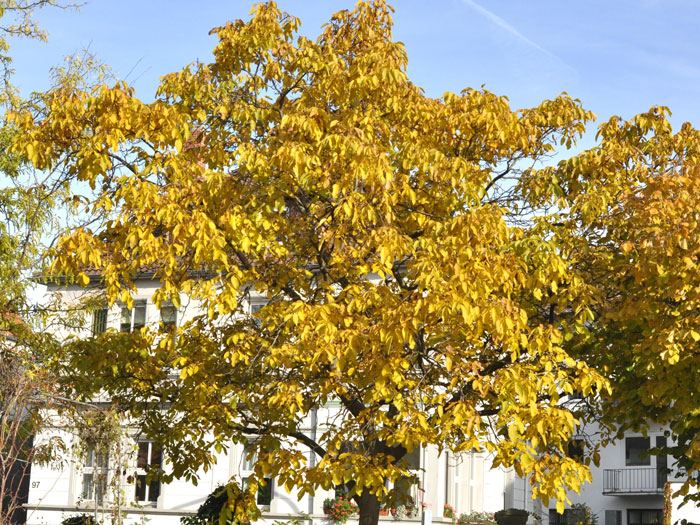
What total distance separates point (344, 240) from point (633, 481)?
26488 mm

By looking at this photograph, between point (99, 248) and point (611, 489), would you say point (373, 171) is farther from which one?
point (611, 489)

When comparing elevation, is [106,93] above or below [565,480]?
above

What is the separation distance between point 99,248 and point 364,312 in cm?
332

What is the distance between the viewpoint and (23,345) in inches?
622

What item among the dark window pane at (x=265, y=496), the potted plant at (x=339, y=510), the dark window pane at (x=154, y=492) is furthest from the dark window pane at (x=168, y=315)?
the potted plant at (x=339, y=510)

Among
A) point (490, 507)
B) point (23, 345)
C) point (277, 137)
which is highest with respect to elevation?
point (277, 137)

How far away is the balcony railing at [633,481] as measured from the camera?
34.5 m

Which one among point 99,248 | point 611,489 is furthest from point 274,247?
point 611,489

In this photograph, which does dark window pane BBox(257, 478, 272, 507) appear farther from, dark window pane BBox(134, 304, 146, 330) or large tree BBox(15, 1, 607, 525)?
large tree BBox(15, 1, 607, 525)

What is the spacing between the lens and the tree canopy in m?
10.9

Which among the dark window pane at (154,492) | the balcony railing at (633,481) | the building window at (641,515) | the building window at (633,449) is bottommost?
the building window at (641,515)

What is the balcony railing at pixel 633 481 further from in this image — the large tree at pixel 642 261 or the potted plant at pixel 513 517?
the large tree at pixel 642 261

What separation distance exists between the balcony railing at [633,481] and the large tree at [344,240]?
23.5 metres

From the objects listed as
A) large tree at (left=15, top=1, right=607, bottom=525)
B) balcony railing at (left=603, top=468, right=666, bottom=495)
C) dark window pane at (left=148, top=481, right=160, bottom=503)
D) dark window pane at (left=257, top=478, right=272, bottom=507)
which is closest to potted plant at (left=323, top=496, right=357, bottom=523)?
dark window pane at (left=257, top=478, right=272, bottom=507)
